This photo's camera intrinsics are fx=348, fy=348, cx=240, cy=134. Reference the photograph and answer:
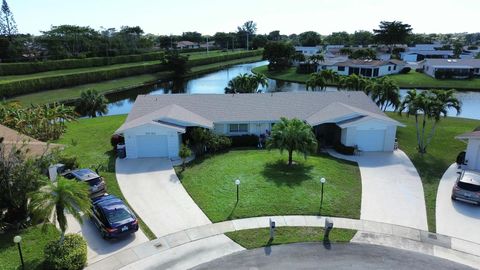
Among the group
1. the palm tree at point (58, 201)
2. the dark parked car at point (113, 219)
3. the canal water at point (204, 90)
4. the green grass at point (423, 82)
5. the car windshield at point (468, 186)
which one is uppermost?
the palm tree at point (58, 201)

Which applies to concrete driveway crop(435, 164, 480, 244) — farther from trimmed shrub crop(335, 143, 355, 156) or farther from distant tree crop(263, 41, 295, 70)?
distant tree crop(263, 41, 295, 70)

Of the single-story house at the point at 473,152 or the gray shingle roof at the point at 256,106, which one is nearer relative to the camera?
the single-story house at the point at 473,152

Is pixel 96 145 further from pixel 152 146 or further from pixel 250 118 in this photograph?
pixel 250 118

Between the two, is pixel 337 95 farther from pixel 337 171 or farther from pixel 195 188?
A: pixel 195 188

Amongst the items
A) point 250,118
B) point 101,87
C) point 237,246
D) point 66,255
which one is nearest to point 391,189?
point 237,246

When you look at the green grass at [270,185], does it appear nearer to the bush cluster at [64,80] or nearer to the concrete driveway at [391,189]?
the concrete driveway at [391,189]

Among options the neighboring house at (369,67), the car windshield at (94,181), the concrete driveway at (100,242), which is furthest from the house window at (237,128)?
the neighboring house at (369,67)
